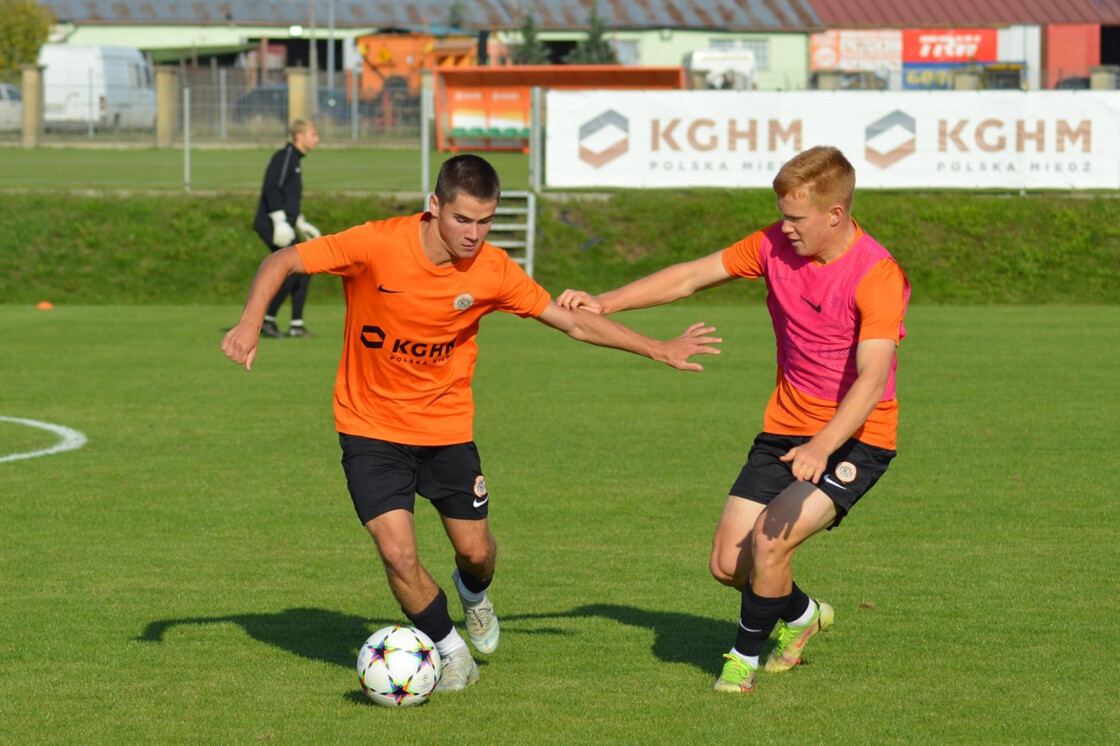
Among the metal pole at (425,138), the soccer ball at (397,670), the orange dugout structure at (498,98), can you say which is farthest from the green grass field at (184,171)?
the soccer ball at (397,670)

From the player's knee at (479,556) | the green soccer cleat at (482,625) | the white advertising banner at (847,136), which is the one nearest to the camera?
the player's knee at (479,556)

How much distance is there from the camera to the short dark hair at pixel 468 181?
584 centimetres

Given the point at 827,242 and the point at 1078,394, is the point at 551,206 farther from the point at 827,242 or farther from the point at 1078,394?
the point at 827,242

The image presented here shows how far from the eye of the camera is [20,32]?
61000mm


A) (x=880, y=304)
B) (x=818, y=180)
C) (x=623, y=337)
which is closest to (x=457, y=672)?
(x=623, y=337)

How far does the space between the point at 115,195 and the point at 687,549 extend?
65.4ft

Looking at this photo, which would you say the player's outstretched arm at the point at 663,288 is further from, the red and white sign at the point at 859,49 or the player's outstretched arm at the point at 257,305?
the red and white sign at the point at 859,49

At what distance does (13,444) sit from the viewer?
1185 centimetres

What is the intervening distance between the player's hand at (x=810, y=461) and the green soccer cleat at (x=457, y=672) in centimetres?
159

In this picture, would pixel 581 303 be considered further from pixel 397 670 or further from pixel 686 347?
pixel 397 670

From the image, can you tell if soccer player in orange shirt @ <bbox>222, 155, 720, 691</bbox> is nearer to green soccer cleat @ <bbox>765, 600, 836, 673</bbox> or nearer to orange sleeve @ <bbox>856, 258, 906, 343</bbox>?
orange sleeve @ <bbox>856, 258, 906, 343</bbox>

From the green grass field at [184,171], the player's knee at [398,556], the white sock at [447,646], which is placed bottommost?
the white sock at [447,646]

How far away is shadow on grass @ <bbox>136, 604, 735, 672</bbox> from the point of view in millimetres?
6582

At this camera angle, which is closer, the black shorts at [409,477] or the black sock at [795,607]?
the black shorts at [409,477]
